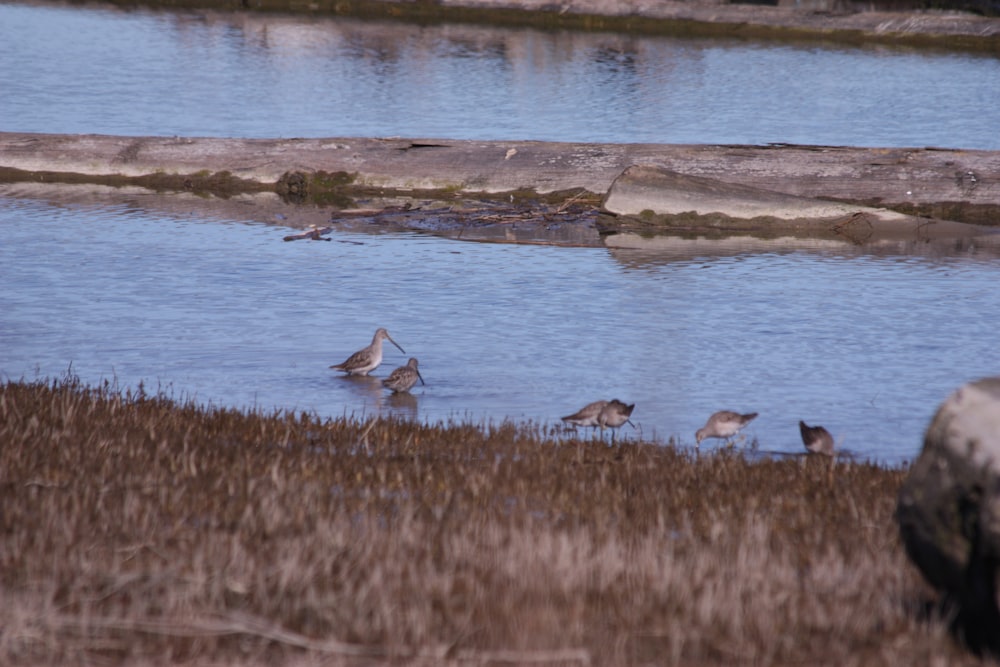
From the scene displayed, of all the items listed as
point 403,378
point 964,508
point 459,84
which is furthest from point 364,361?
point 459,84

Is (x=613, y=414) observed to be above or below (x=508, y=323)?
above

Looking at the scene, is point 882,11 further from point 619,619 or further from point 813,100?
point 619,619

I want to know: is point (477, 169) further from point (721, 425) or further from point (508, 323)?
point (721, 425)

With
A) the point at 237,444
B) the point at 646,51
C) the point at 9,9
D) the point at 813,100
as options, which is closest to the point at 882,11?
the point at 646,51

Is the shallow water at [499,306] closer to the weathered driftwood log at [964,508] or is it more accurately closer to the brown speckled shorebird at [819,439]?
the brown speckled shorebird at [819,439]

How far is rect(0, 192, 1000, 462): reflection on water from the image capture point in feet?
33.0

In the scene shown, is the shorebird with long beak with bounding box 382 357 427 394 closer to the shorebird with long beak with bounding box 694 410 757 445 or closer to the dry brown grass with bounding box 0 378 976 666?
the dry brown grass with bounding box 0 378 976 666

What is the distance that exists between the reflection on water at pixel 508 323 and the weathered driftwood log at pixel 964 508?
150 inches

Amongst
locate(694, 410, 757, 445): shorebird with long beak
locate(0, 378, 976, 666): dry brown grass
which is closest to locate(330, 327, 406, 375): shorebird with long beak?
locate(0, 378, 976, 666): dry brown grass

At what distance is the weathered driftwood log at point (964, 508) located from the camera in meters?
4.67

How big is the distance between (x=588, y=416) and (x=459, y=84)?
25.4m

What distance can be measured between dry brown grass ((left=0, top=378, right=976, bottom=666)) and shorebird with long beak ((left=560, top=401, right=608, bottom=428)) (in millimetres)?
436

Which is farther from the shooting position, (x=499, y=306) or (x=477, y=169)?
(x=477, y=169)

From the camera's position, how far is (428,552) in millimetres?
5898
